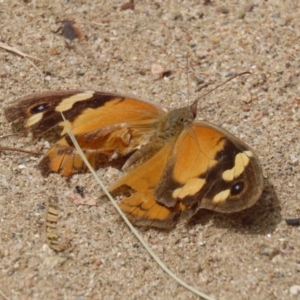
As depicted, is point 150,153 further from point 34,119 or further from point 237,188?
point 34,119

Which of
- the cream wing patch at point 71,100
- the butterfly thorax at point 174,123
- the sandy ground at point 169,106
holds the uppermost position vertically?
the cream wing patch at point 71,100

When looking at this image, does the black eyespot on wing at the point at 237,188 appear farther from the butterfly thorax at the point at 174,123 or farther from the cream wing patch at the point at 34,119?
the cream wing patch at the point at 34,119

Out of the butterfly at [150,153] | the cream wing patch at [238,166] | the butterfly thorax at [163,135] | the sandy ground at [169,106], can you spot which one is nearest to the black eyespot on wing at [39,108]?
the butterfly at [150,153]

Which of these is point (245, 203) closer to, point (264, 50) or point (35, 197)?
point (35, 197)

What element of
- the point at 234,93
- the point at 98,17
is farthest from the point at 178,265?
the point at 98,17

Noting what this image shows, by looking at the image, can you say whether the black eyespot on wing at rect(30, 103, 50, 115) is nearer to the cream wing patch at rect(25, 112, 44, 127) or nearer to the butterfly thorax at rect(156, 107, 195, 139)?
the cream wing patch at rect(25, 112, 44, 127)

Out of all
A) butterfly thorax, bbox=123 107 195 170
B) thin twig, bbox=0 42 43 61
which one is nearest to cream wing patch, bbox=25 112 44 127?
butterfly thorax, bbox=123 107 195 170
